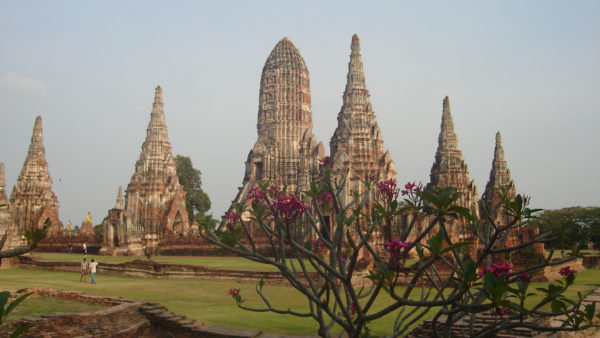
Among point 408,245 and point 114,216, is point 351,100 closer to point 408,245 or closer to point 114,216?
point 114,216

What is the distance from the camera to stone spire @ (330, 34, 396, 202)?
121ft

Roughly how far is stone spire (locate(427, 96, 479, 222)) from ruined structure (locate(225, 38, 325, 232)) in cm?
1177

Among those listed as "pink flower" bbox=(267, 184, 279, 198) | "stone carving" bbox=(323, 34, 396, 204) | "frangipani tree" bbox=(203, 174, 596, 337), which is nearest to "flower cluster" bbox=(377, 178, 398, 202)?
"frangipani tree" bbox=(203, 174, 596, 337)

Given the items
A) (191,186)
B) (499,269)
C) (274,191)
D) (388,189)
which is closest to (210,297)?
(274,191)

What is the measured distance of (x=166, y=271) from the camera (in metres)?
20.6

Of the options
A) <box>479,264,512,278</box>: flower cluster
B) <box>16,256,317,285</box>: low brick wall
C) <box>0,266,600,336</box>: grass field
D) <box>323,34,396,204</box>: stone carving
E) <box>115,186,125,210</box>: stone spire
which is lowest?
<box>0,266,600,336</box>: grass field

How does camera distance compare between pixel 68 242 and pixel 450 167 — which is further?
pixel 450 167

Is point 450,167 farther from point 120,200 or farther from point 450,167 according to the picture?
point 120,200

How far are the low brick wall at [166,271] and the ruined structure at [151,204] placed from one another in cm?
1203

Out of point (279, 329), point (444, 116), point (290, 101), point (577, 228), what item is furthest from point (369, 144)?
point (577, 228)

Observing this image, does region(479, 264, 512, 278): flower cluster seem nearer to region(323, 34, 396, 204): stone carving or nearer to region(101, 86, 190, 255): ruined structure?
region(323, 34, 396, 204): stone carving

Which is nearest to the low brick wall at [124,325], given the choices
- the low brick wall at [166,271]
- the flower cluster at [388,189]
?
the flower cluster at [388,189]

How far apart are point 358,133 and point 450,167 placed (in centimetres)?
→ 828

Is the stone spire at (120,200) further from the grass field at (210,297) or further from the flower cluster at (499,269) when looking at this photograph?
the flower cluster at (499,269)
